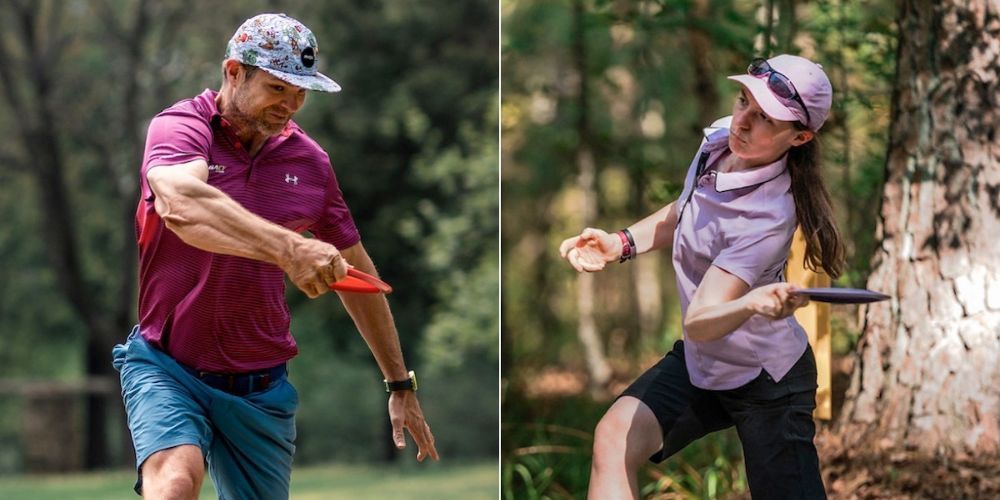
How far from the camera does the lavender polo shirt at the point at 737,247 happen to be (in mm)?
4777

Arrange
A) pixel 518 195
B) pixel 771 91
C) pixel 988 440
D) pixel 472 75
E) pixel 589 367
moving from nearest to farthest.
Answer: pixel 771 91 < pixel 988 440 < pixel 589 367 < pixel 518 195 < pixel 472 75

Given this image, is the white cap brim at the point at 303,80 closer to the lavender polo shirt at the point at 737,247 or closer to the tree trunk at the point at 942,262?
the lavender polo shirt at the point at 737,247

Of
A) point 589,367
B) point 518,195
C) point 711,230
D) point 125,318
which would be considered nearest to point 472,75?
point 125,318

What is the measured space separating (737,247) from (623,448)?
72 cm

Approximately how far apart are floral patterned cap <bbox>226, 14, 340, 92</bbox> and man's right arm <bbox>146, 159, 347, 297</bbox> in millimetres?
450

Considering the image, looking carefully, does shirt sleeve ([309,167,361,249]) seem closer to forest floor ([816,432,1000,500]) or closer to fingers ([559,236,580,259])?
fingers ([559,236,580,259])

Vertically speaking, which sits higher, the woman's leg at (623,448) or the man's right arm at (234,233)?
the man's right arm at (234,233)

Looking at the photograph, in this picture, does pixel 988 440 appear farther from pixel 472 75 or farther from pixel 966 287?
pixel 472 75

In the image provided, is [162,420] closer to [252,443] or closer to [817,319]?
[252,443]

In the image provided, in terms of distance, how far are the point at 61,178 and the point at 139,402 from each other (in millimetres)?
21571

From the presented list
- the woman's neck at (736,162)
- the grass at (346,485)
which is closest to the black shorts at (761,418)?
the woman's neck at (736,162)

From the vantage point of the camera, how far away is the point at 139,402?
5051 mm

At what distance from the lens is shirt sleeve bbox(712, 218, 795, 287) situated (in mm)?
4734

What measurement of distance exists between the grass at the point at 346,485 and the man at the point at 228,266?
34.7 feet
